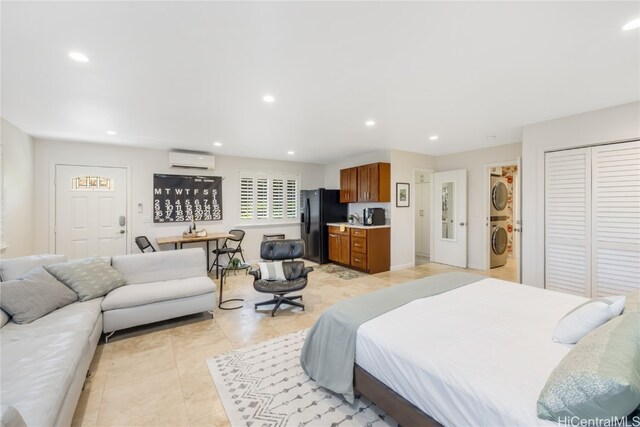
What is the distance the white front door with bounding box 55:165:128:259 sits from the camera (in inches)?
186

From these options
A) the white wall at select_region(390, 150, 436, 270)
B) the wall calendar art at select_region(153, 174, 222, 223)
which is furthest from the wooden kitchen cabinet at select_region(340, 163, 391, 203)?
the wall calendar art at select_region(153, 174, 222, 223)

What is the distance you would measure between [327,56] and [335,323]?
2.04m

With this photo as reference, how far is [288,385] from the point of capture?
2.07 metres

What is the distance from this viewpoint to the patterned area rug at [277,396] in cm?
175

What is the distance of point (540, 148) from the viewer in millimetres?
3814

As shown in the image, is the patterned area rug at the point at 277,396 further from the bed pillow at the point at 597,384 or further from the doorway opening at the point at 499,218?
the doorway opening at the point at 499,218

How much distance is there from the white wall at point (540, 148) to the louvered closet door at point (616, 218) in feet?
0.74

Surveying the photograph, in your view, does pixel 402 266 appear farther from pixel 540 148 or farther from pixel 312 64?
pixel 312 64

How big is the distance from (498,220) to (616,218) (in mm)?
2678

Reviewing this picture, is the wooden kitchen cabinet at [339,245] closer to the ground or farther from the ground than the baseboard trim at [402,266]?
farther from the ground

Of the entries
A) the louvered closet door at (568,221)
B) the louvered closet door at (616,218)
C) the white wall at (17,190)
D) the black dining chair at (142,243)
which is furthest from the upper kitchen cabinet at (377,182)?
the white wall at (17,190)

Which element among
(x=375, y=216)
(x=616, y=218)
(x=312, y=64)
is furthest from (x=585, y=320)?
(x=375, y=216)

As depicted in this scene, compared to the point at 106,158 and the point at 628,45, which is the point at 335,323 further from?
the point at 106,158

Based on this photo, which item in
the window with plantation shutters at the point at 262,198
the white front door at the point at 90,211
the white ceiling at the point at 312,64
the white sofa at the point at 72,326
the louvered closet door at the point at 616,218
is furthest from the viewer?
the window with plantation shutters at the point at 262,198
